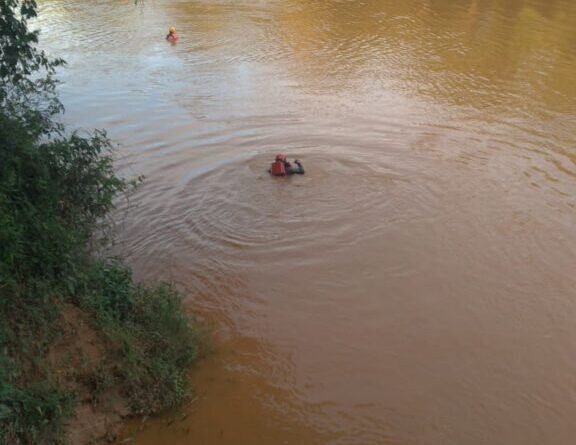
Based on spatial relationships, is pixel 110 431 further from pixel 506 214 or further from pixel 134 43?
pixel 134 43

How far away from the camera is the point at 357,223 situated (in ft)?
32.8

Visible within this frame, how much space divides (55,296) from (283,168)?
633 cm

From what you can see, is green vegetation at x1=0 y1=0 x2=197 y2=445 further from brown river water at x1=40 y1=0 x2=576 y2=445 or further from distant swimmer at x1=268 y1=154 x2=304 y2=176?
distant swimmer at x1=268 y1=154 x2=304 y2=176

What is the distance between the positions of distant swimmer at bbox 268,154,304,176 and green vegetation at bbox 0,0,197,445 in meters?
4.69

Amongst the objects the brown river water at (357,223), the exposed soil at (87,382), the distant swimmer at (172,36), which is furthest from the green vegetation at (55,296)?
the distant swimmer at (172,36)

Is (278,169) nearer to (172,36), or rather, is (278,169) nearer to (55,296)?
(55,296)

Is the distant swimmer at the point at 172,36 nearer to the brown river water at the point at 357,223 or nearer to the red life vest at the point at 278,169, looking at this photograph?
the brown river water at the point at 357,223

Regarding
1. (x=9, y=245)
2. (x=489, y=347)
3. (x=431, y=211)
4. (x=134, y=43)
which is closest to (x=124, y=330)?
(x=9, y=245)

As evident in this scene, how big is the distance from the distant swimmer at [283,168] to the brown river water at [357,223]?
27cm

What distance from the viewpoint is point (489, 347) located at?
23.7ft

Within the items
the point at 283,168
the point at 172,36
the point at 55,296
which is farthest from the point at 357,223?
the point at 172,36

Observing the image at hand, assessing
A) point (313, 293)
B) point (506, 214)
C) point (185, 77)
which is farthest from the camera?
point (185, 77)

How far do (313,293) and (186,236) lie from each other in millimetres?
2655

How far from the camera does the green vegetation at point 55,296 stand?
4980mm
